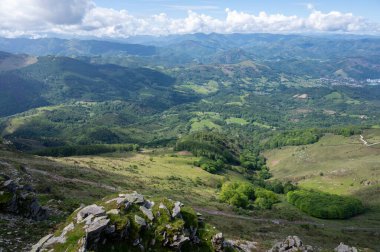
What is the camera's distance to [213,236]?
126ft

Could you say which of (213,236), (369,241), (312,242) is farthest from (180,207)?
(369,241)

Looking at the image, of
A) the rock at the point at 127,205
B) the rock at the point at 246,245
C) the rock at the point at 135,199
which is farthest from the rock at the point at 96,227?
the rock at the point at 246,245

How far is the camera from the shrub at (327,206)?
123375mm

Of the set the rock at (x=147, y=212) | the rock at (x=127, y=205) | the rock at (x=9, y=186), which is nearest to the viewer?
→ the rock at (x=127, y=205)

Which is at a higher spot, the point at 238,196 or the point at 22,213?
the point at 22,213

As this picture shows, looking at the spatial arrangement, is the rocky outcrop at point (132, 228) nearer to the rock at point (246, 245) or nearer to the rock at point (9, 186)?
the rock at point (9, 186)

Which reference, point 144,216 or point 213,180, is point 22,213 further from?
point 213,180

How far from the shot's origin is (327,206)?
128 metres

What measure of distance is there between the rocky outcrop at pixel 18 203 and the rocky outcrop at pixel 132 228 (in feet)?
31.6

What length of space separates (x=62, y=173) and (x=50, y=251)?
67.4 metres

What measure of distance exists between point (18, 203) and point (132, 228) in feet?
55.5

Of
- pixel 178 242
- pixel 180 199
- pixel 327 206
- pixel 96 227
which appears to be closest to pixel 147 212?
pixel 178 242

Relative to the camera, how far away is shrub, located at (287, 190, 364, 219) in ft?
405

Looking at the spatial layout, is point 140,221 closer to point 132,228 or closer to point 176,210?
point 132,228
